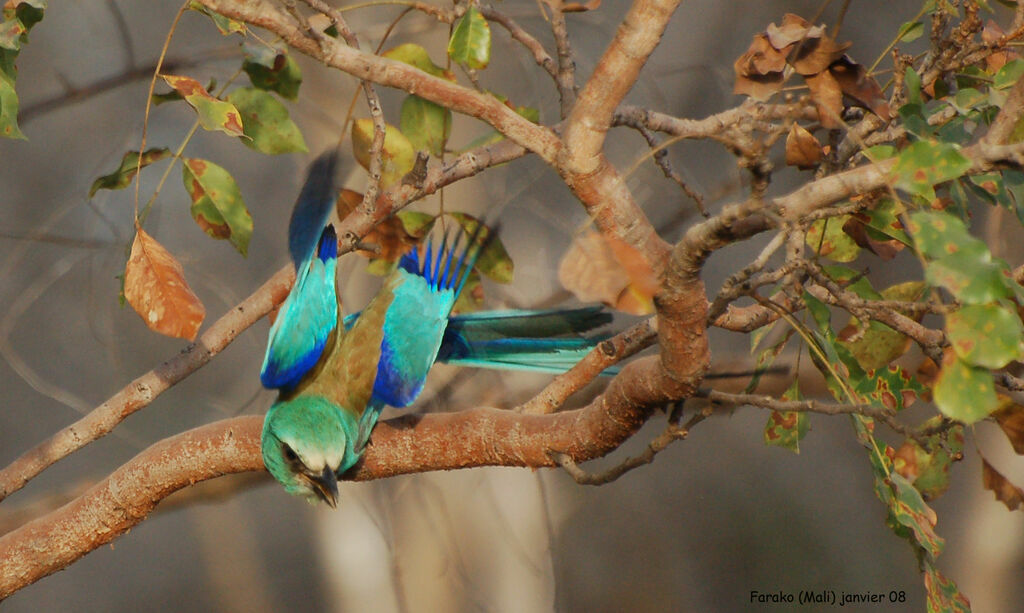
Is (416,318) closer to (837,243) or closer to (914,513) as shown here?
(837,243)

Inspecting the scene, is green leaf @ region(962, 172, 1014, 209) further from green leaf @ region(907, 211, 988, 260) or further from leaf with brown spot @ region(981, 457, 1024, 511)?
leaf with brown spot @ region(981, 457, 1024, 511)

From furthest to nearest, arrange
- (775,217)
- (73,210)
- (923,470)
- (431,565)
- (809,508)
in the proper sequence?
(809,508) < (431,565) < (73,210) < (923,470) < (775,217)

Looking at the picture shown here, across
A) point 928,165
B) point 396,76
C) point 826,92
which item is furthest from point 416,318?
point 928,165

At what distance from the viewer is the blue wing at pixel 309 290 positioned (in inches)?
63.6

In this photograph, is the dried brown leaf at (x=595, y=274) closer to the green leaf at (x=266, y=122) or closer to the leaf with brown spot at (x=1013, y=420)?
the leaf with brown spot at (x=1013, y=420)

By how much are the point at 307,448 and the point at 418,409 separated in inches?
50.8

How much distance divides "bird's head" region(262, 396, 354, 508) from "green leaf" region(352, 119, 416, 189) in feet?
1.41

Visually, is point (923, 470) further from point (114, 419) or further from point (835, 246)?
point (114, 419)

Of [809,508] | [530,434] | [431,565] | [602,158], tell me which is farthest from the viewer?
[809,508]

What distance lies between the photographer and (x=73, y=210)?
2.83m

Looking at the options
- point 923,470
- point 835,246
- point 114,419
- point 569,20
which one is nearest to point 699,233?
point 835,246

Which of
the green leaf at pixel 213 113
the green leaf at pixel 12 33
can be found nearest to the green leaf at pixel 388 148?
the green leaf at pixel 213 113

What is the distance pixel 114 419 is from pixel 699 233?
1.07 metres

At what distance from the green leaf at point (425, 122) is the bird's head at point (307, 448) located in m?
0.49
